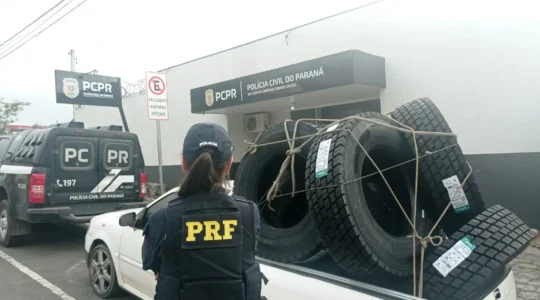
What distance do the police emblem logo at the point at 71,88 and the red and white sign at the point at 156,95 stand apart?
7.34 metres

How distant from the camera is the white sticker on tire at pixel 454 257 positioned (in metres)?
2.31

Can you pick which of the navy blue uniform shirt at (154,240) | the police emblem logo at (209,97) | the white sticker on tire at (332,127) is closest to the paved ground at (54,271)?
the white sticker on tire at (332,127)

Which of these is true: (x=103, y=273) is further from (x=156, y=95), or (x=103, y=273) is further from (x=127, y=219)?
(x=156, y=95)

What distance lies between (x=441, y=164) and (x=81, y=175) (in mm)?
5983

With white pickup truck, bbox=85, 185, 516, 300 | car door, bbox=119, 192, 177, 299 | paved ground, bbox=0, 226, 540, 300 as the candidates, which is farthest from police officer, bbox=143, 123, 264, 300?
paved ground, bbox=0, 226, 540, 300

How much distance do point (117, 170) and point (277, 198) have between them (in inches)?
196

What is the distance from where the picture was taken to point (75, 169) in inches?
273

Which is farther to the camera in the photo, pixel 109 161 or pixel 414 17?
pixel 414 17

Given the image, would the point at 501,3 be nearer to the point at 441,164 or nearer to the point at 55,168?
the point at 441,164

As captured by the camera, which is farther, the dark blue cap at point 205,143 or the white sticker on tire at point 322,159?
the white sticker on tire at point 322,159

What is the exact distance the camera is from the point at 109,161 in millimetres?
7297

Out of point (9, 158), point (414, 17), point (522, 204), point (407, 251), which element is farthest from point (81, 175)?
point (522, 204)

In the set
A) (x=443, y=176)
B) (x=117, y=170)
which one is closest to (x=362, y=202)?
(x=443, y=176)

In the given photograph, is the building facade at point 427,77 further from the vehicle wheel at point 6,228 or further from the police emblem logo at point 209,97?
the vehicle wheel at point 6,228
